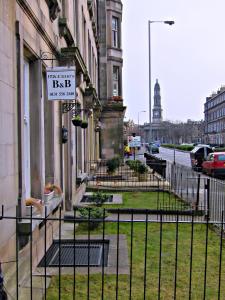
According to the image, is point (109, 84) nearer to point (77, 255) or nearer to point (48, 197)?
point (48, 197)

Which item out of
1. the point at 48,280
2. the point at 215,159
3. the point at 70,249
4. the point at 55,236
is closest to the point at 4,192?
the point at 48,280

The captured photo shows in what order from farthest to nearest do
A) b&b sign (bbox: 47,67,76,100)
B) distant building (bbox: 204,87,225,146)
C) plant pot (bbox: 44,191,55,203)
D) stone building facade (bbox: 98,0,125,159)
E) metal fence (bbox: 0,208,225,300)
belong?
distant building (bbox: 204,87,225,146)
stone building facade (bbox: 98,0,125,159)
plant pot (bbox: 44,191,55,203)
b&b sign (bbox: 47,67,76,100)
metal fence (bbox: 0,208,225,300)

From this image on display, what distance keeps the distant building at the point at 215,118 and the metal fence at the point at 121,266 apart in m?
110

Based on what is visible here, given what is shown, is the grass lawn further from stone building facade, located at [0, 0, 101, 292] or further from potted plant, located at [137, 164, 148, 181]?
potted plant, located at [137, 164, 148, 181]

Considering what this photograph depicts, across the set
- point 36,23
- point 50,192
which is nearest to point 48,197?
point 50,192

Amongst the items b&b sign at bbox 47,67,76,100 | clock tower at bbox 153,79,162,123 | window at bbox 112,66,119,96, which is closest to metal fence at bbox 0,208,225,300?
b&b sign at bbox 47,67,76,100

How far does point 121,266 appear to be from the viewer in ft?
→ 22.1

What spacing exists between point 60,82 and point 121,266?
3.25m

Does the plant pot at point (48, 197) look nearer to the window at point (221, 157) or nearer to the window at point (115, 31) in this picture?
the window at point (221, 157)

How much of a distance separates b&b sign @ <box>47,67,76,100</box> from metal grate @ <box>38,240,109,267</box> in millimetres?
2590

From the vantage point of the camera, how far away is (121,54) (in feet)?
112

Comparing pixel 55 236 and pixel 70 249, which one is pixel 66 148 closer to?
pixel 55 236

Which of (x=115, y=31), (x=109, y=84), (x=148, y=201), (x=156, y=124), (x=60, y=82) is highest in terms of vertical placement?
(x=115, y=31)

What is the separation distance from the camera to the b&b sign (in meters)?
7.73
